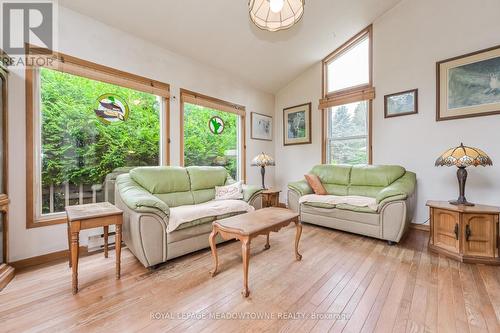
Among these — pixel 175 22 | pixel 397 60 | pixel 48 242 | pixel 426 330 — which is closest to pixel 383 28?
pixel 397 60

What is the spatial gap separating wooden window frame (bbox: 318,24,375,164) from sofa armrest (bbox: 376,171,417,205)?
0.80 meters

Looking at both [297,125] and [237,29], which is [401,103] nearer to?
[297,125]

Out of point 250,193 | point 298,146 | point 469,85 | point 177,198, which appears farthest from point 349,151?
point 177,198

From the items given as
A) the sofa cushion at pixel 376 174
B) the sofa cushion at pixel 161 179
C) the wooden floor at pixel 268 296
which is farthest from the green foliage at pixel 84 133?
the sofa cushion at pixel 376 174

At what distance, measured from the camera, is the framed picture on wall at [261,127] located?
15.0 ft

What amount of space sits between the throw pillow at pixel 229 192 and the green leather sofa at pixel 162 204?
76 millimetres

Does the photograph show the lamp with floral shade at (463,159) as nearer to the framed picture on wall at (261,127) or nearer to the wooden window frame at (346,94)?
the wooden window frame at (346,94)

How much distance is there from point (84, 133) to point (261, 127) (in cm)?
320

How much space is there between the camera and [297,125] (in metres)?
4.71

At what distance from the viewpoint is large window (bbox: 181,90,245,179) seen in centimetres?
351

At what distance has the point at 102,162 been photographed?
2674 mm

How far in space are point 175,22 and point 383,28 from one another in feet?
11.0

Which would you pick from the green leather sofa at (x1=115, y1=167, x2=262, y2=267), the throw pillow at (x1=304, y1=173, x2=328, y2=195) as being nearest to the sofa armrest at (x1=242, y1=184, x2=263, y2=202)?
the green leather sofa at (x1=115, y1=167, x2=262, y2=267)

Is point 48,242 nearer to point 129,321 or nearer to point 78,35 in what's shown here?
point 129,321
